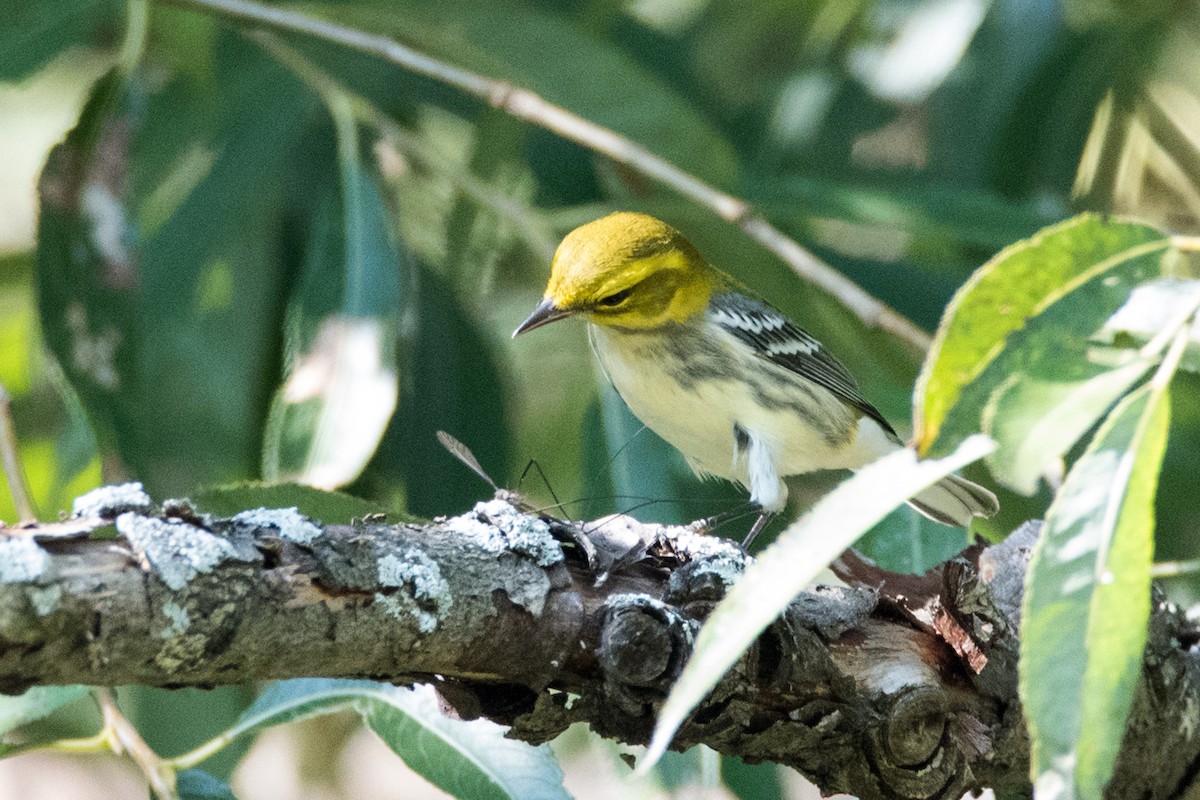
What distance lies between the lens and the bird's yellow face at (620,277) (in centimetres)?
188

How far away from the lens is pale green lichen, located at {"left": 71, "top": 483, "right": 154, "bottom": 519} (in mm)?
909

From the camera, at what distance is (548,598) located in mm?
1098

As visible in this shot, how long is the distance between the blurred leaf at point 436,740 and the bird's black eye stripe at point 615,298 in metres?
0.70

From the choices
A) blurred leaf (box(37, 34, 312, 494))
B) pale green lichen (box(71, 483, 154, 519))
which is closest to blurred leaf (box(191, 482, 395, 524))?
pale green lichen (box(71, 483, 154, 519))

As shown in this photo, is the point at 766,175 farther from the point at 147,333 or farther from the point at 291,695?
the point at 291,695

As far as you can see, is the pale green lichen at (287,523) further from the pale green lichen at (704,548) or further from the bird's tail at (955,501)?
the bird's tail at (955,501)

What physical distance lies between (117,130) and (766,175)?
1298mm

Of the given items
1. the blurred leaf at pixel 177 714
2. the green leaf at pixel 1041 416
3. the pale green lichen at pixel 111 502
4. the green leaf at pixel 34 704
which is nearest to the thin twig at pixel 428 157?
the blurred leaf at pixel 177 714

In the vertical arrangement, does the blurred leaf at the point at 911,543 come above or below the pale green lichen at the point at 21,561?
below

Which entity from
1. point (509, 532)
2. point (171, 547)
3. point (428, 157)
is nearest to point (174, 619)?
point (171, 547)

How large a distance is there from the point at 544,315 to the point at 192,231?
3.30ft

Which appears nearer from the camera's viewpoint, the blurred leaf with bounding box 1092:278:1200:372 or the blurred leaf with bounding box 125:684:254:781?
the blurred leaf with bounding box 1092:278:1200:372

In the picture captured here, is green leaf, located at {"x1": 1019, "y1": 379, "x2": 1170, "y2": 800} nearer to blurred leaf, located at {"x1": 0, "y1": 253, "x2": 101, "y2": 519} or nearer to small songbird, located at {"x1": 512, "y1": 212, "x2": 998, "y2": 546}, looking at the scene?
small songbird, located at {"x1": 512, "y1": 212, "x2": 998, "y2": 546}

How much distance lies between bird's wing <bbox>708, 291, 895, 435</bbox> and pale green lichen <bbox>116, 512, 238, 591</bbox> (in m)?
1.40
